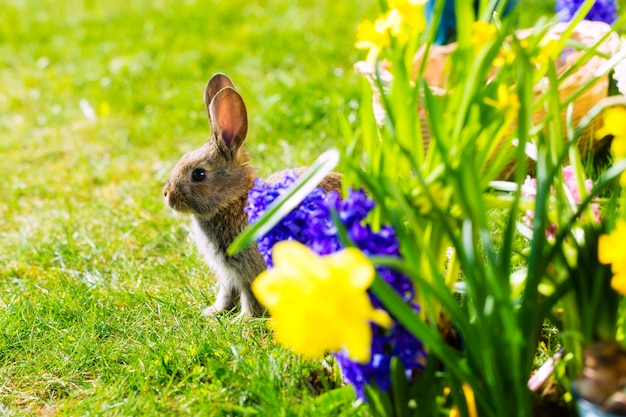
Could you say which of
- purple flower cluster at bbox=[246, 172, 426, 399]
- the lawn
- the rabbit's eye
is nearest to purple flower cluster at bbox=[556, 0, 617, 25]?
the lawn

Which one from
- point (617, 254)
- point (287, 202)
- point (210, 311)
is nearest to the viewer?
point (617, 254)

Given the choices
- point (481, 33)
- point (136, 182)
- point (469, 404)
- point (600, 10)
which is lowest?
point (136, 182)

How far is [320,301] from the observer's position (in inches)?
59.0

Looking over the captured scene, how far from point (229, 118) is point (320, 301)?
1.67m

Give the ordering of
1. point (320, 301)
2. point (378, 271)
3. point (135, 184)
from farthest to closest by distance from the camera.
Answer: point (135, 184) → point (378, 271) → point (320, 301)

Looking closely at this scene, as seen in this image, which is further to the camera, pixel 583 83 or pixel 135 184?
pixel 135 184

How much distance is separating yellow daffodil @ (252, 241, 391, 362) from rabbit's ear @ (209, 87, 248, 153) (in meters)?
1.51

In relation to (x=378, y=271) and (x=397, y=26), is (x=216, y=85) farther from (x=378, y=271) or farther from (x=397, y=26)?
(x=378, y=271)

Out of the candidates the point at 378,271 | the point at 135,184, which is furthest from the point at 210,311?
the point at 135,184

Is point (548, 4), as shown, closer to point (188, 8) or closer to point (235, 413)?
point (188, 8)

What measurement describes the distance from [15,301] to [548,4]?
Result: 4054 millimetres

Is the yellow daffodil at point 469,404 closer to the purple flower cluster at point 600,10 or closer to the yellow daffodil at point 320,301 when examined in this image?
the yellow daffodil at point 320,301

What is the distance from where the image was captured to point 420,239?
184 cm

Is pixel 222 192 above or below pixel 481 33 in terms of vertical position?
below
